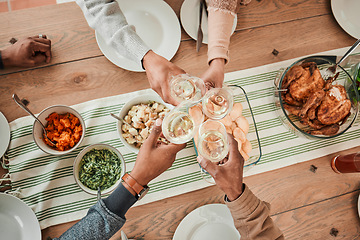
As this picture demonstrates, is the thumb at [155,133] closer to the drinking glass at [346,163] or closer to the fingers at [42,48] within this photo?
the fingers at [42,48]

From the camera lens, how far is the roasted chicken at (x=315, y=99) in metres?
1.25

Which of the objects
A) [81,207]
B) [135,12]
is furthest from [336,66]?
[81,207]

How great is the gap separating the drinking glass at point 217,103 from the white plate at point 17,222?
37.6 inches

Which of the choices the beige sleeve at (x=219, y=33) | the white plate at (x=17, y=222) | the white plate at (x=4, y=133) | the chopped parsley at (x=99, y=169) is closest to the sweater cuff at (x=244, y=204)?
the chopped parsley at (x=99, y=169)

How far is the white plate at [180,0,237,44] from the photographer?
4.61ft

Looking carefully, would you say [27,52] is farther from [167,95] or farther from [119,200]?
[119,200]

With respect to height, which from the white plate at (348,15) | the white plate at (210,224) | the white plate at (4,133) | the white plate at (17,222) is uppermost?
the white plate at (348,15)

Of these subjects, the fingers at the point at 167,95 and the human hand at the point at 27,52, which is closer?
the fingers at the point at 167,95

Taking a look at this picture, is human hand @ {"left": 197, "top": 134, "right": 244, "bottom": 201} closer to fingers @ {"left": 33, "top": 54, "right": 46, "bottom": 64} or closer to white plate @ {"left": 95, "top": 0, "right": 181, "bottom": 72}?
white plate @ {"left": 95, "top": 0, "right": 181, "bottom": 72}

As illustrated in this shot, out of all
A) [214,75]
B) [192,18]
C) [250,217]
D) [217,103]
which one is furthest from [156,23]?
[250,217]

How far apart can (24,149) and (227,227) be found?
1.11 metres

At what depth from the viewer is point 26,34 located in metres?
1.39

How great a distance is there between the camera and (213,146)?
3.76ft

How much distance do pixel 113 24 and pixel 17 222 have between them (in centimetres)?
104
